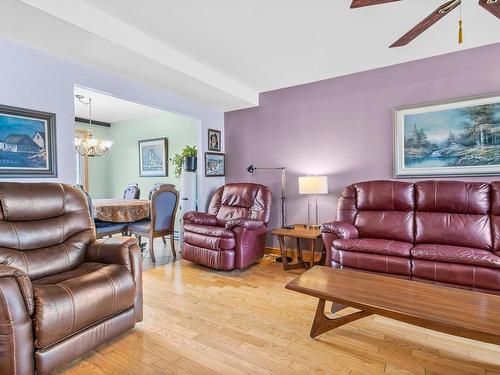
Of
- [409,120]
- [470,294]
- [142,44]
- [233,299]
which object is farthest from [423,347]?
[142,44]

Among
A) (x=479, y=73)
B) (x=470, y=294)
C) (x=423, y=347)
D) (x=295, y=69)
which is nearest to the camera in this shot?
(x=470, y=294)

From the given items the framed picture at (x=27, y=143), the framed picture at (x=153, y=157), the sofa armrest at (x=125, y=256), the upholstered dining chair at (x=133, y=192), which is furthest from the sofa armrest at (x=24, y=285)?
the framed picture at (x=153, y=157)

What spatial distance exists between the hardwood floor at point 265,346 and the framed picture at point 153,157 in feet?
11.6

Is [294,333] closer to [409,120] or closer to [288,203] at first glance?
[288,203]

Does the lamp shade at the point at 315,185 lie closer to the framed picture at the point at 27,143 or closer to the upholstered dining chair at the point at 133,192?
the framed picture at the point at 27,143

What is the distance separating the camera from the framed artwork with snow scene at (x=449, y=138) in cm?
295

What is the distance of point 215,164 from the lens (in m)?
4.64

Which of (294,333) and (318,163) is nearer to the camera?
(294,333)

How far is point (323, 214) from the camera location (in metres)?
3.90

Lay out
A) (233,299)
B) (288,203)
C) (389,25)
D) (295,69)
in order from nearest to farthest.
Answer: (389,25) → (233,299) → (295,69) → (288,203)

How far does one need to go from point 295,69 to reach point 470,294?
2811mm

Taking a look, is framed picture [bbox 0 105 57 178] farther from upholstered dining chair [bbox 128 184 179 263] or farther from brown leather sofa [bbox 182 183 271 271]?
brown leather sofa [bbox 182 183 271 271]

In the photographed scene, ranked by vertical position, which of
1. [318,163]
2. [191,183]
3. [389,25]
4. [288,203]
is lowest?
[288,203]

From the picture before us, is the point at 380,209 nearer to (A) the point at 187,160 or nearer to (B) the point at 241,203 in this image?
(B) the point at 241,203
